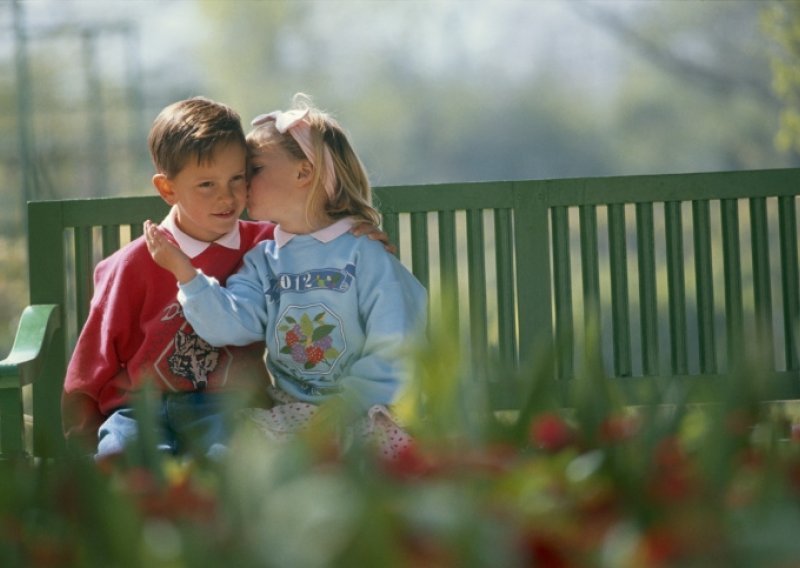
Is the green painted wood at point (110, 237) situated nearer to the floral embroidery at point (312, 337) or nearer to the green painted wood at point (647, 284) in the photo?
the floral embroidery at point (312, 337)

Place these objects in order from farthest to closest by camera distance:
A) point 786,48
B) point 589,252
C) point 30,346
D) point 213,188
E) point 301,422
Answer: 1. point 786,48
2. point 589,252
3. point 30,346
4. point 213,188
5. point 301,422

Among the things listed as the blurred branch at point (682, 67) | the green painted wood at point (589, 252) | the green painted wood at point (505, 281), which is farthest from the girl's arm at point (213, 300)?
the blurred branch at point (682, 67)

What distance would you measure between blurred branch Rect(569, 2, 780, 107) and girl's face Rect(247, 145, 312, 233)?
17234mm

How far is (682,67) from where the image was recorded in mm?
20000

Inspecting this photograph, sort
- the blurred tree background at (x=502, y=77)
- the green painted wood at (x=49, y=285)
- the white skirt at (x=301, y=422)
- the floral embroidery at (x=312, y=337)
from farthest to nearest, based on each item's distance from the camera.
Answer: the blurred tree background at (x=502, y=77) → the green painted wood at (x=49, y=285) → the floral embroidery at (x=312, y=337) → the white skirt at (x=301, y=422)

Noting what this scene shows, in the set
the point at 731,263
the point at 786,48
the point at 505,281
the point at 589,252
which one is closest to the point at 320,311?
the point at 505,281

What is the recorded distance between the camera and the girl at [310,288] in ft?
7.47

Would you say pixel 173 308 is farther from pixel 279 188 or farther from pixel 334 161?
pixel 334 161

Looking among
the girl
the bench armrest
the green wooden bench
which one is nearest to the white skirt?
the girl

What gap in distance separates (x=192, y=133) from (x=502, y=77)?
18054mm

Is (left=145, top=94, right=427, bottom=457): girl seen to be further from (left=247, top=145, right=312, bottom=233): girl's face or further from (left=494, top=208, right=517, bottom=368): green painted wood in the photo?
(left=494, top=208, right=517, bottom=368): green painted wood

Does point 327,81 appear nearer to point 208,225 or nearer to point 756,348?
point 208,225

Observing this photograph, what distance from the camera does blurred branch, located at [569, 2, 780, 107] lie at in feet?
63.7

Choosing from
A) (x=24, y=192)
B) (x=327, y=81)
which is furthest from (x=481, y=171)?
(x=24, y=192)
